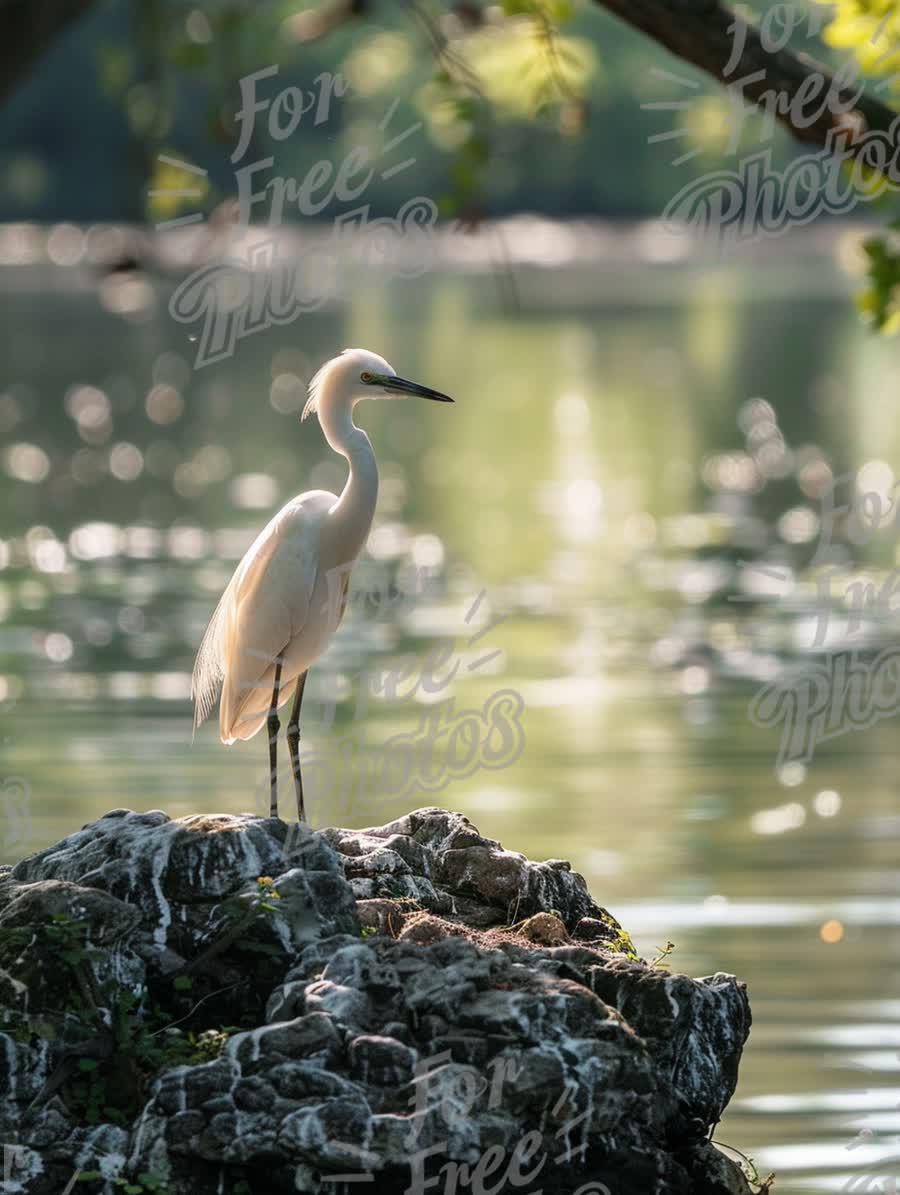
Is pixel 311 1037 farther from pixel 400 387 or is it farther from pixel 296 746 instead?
pixel 400 387

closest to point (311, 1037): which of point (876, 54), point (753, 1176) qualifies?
point (753, 1176)

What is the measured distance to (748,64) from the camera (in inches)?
243

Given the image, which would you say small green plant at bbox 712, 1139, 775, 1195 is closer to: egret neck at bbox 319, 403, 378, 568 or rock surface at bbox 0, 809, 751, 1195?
rock surface at bbox 0, 809, 751, 1195

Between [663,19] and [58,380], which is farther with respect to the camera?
[58,380]

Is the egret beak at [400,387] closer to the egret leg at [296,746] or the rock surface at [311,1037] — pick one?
the egret leg at [296,746]

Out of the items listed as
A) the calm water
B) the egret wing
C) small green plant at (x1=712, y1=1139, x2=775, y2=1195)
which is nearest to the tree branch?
the egret wing

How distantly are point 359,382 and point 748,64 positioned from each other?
1699 mm

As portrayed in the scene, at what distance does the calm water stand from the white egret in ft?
6.65

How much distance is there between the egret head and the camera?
7223mm

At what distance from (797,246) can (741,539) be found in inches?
2738

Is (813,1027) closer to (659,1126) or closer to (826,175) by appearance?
(659,1126)

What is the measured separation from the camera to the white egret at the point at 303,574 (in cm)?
727

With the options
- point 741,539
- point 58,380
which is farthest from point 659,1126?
point 58,380

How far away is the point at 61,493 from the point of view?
24.9 meters
